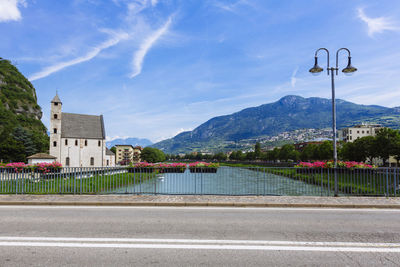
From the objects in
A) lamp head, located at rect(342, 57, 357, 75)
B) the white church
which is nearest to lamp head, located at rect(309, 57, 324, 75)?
lamp head, located at rect(342, 57, 357, 75)

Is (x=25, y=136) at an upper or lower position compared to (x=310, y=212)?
upper

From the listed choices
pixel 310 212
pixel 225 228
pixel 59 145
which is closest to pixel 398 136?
pixel 310 212

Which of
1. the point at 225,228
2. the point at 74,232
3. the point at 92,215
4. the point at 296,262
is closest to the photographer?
the point at 296,262

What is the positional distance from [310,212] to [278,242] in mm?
4015

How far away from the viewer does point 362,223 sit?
767cm

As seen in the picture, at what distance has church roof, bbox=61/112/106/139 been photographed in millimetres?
77787

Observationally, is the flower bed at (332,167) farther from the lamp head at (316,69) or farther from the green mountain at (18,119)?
the green mountain at (18,119)

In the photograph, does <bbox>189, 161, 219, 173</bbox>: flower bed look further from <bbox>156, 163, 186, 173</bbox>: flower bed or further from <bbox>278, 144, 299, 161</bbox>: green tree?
<bbox>278, 144, 299, 161</bbox>: green tree

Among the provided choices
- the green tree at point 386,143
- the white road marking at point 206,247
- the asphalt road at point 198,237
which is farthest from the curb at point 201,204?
the green tree at point 386,143

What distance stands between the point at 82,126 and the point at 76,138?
5278 mm

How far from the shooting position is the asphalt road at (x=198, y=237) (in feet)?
16.0

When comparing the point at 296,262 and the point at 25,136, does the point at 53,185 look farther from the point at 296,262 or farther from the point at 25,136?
the point at 25,136

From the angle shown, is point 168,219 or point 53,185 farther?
point 53,185

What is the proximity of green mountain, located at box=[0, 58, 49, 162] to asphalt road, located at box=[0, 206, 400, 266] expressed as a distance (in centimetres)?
7533
